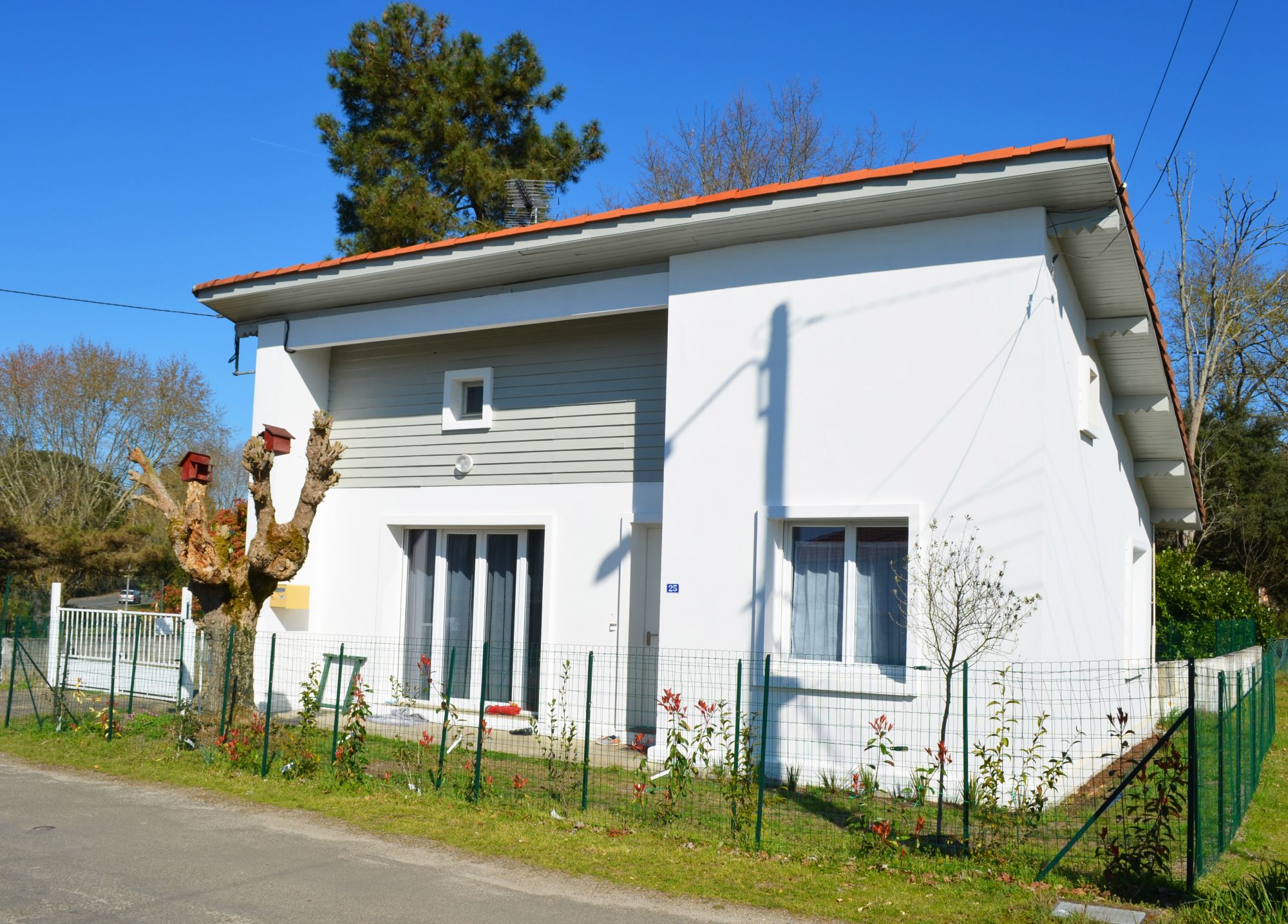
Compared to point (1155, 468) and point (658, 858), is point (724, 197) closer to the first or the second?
point (658, 858)

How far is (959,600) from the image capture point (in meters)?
8.93

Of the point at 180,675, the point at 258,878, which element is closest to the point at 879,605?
the point at 258,878

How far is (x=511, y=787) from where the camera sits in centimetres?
929

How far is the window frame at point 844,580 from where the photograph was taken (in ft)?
33.4

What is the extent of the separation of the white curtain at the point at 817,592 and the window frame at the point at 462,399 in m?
4.61

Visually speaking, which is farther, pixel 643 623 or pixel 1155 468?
pixel 1155 468

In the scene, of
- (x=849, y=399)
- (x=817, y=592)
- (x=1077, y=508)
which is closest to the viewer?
(x=849, y=399)

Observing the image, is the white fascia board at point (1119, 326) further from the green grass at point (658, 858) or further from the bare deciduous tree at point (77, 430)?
the bare deciduous tree at point (77, 430)

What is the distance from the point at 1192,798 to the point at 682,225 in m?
6.64

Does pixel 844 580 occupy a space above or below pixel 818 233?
below

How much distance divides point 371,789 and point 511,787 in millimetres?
1257

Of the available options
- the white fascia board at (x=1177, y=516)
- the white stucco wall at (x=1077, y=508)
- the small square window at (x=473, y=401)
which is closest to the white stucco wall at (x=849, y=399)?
the white stucco wall at (x=1077, y=508)

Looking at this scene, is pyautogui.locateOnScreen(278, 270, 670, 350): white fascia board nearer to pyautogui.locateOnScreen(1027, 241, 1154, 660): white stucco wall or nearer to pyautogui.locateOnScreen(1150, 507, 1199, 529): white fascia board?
pyautogui.locateOnScreen(1027, 241, 1154, 660): white stucco wall

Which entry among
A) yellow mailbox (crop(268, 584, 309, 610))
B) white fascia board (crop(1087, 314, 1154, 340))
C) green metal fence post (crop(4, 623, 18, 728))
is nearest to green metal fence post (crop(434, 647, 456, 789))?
yellow mailbox (crop(268, 584, 309, 610))
